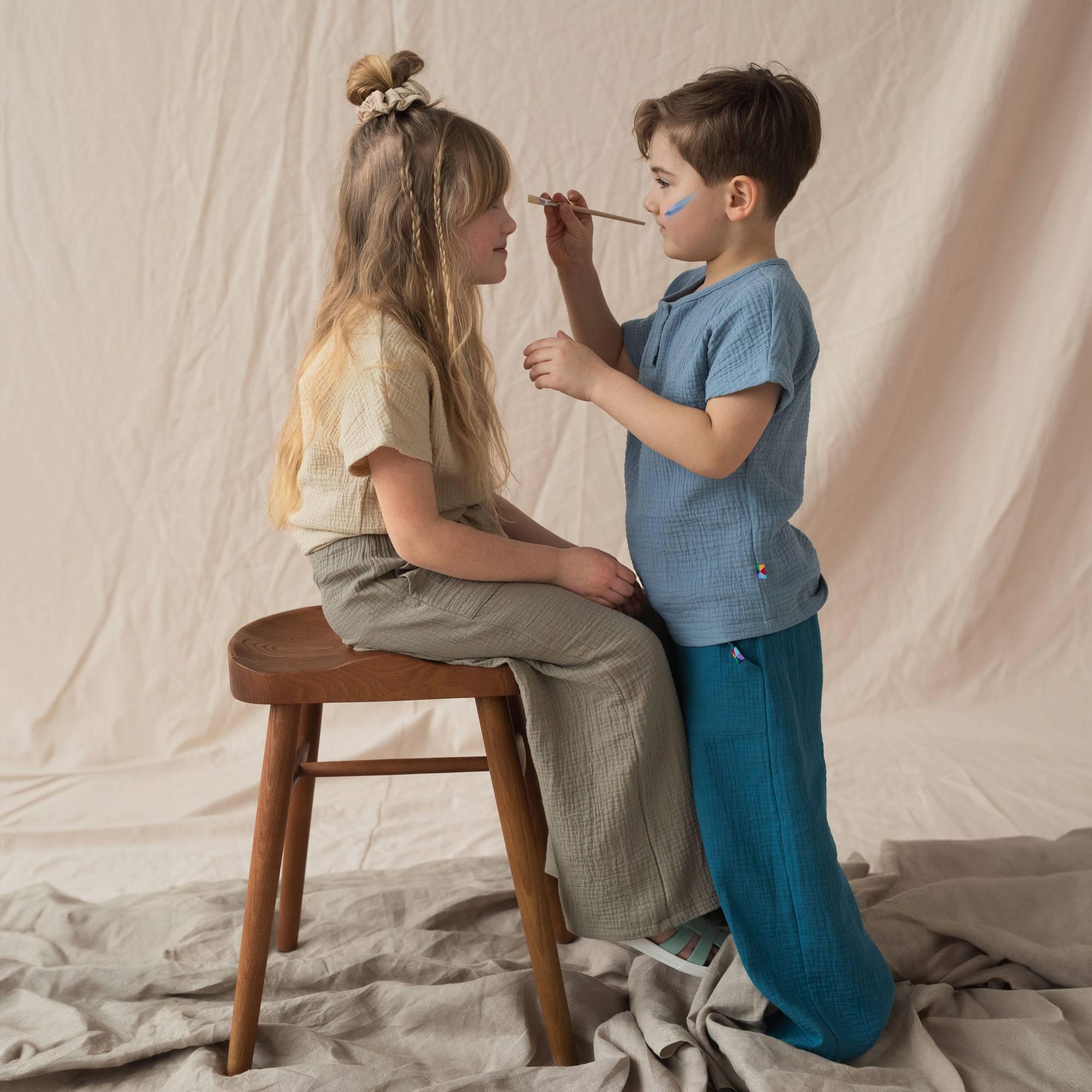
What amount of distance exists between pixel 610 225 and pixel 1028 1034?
4.89 ft

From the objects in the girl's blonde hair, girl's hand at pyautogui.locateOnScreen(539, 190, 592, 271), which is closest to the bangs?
the girl's blonde hair

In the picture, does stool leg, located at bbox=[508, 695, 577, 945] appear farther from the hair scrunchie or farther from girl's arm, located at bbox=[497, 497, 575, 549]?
the hair scrunchie

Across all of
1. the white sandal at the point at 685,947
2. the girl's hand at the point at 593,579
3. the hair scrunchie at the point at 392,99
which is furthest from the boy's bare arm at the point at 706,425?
the white sandal at the point at 685,947

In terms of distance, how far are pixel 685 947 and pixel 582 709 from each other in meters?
0.33

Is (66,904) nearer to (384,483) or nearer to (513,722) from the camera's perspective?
(513,722)

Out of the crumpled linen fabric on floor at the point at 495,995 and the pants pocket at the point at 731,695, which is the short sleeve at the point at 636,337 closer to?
the pants pocket at the point at 731,695

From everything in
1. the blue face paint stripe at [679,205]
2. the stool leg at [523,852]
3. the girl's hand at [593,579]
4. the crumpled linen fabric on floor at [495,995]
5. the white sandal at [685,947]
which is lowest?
the crumpled linen fabric on floor at [495,995]

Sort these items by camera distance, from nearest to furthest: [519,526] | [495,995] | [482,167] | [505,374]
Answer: [482,167], [495,995], [519,526], [505,374]

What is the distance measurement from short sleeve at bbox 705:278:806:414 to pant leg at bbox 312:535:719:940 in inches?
11.4

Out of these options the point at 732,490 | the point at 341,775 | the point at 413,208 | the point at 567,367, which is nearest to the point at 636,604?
the point at 732,490

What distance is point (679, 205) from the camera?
4.19ft

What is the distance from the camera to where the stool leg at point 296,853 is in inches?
60.7

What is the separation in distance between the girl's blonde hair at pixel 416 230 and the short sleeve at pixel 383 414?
0.04 meters

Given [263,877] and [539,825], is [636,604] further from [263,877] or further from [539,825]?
[263,877]
